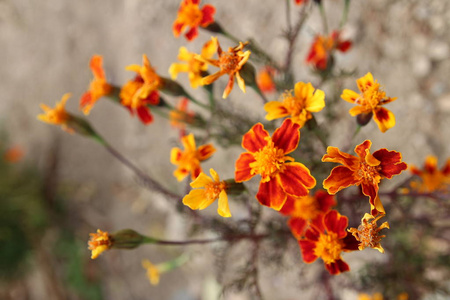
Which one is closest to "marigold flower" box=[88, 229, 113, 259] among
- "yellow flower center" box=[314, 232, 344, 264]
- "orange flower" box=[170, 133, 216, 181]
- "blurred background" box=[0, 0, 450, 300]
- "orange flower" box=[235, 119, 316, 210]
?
"orange flower" box=[170, 133, 216, 181]

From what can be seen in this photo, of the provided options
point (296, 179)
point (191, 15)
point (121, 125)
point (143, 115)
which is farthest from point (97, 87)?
point (121, 125)

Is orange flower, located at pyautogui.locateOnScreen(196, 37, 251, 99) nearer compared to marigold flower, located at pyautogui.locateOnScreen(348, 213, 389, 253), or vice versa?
marigold flower, located at pyautogui.locateOnScreen(348, 213, 389, 253)

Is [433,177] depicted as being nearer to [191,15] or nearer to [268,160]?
[268,160]

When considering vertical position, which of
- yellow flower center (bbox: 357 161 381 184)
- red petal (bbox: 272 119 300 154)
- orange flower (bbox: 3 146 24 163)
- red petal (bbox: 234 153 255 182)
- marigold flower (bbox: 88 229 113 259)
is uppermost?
red petal (bbox: 272 119 300 154)

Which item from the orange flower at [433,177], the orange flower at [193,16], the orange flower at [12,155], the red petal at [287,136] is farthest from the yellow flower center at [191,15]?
the orange flower at [12,155]

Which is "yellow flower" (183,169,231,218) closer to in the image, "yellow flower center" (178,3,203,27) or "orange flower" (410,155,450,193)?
"yellow flower center" (178,3,203,27)

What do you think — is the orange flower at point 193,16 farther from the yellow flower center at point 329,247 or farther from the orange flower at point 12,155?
the orange flower at point 12,155
